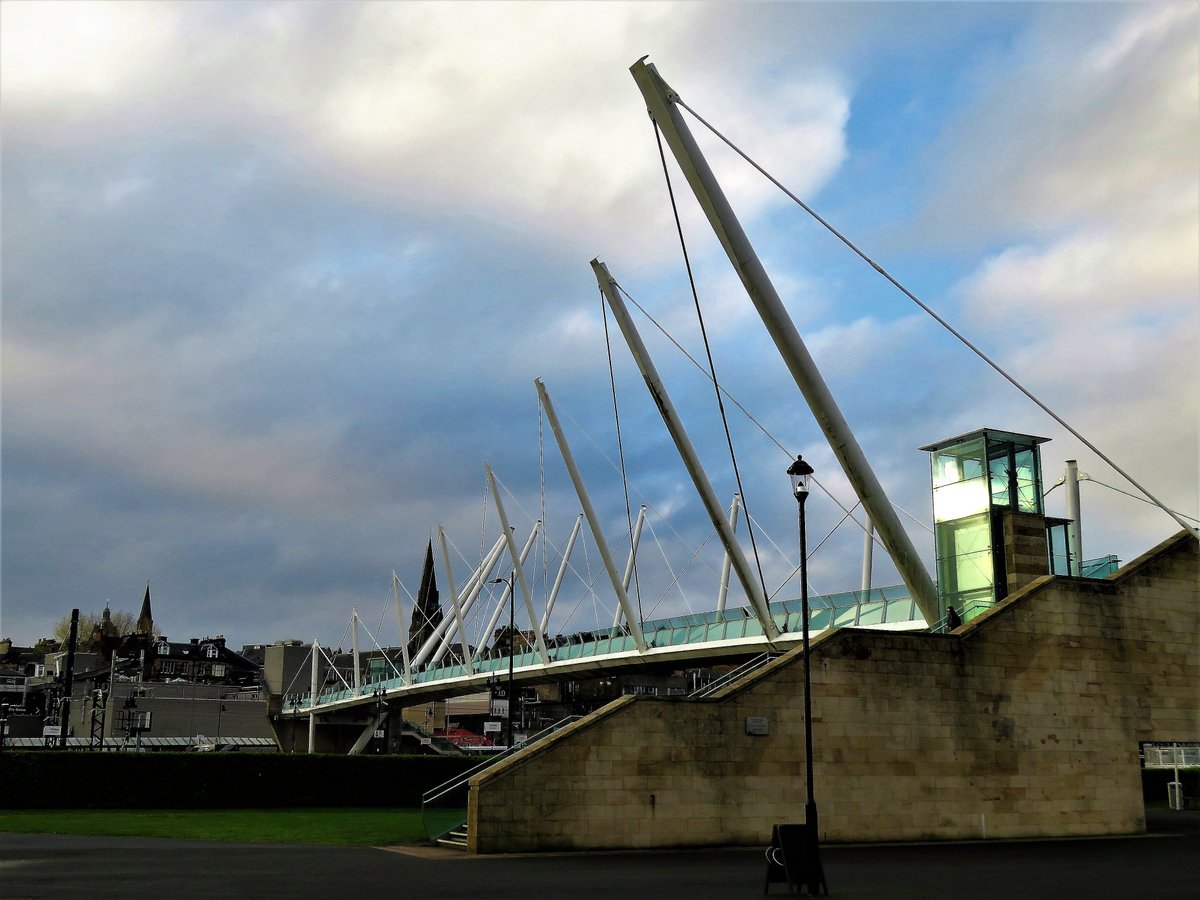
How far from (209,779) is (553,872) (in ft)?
83.4

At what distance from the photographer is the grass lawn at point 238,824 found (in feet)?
91.6

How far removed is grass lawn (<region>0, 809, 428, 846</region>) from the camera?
91.6 ft

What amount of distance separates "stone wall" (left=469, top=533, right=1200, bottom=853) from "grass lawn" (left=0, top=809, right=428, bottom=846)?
4.69 metres

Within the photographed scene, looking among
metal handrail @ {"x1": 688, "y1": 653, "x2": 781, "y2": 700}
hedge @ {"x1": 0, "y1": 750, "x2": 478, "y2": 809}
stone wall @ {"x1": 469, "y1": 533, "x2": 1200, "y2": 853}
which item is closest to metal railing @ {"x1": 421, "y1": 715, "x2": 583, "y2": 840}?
stone wall @ {"x1": 469, "y1": 533, "x2": 1200, "y2": 853}

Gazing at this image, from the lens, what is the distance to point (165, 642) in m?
156

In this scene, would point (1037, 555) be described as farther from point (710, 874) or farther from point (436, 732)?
point (436, 732)

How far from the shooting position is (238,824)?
3231 centimetres

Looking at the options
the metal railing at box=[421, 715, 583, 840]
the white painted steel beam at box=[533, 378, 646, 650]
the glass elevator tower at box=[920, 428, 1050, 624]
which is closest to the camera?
the metal railing at box=[421, 715, 583, 840]

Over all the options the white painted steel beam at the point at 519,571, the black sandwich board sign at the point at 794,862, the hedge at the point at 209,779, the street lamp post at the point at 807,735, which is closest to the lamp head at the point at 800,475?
the street lamp post at the point at 807,735

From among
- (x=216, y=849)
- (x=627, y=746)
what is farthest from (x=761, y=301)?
(x=216, y=849)

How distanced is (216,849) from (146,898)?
8.95 metres

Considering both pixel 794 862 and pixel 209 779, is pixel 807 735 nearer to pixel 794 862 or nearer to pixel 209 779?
pixel 794 862

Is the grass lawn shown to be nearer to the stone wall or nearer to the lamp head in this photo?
the stone wall

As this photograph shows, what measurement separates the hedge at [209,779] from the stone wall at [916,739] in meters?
21.2
